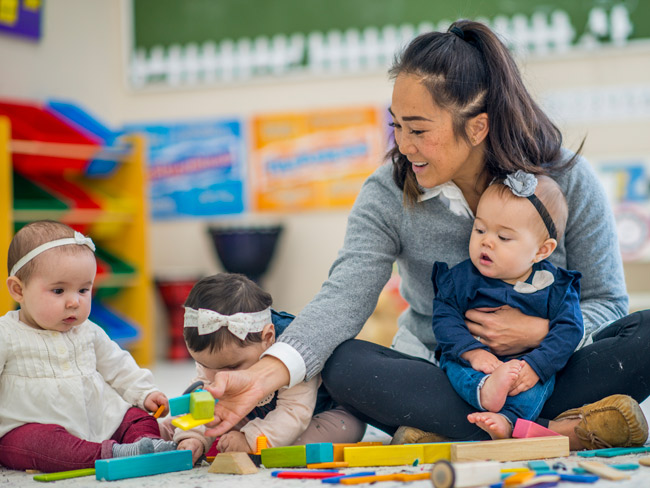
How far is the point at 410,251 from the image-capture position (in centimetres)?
176

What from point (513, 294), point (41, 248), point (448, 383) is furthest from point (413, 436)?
point (41, 248)

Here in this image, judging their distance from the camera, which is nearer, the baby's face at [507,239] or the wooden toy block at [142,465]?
the wooden toy block at [142,465]

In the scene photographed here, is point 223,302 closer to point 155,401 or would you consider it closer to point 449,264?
point 155,401

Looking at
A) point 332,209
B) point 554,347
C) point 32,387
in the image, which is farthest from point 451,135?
point 332,209

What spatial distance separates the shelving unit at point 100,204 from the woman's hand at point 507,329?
2.18 metres

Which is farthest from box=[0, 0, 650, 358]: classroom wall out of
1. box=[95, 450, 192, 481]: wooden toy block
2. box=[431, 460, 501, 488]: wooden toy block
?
box=[431, 460, 501, 488]: wooden toy block

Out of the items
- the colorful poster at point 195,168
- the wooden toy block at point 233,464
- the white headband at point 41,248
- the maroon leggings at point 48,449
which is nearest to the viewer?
the wooden toy block at point 233,464

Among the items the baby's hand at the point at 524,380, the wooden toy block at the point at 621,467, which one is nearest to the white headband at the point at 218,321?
the baby's hand at the point at 524,380

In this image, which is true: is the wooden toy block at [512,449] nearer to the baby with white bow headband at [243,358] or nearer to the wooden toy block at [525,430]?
the wooden toy block at [525,430]

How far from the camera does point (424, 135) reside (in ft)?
5.23

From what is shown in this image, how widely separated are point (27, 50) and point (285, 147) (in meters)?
1.42

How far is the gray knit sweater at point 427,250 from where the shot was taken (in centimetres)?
165

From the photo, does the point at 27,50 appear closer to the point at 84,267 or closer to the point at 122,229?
the point at 122,229

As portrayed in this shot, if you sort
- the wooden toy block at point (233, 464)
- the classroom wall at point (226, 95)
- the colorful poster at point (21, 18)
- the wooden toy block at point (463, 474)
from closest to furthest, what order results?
the wooden toy block at point (463, 474), the wooden toy block at point (233, 464), the colorful poster at point (21, 18), the classroom wall at point (226, 95)
